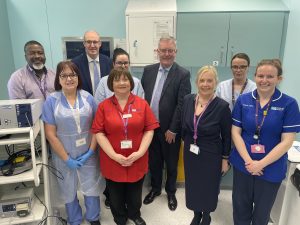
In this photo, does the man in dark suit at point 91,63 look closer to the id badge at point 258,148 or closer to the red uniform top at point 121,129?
the red uniform top at point 121,129

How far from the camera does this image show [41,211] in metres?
→ 1.90

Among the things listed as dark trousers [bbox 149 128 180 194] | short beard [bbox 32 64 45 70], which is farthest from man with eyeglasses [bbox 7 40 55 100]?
dark trousers [bbox 149 128 180 194]

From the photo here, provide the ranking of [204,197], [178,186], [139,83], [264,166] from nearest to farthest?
[264,166]
[204,197]
[139,83]
[178,186]

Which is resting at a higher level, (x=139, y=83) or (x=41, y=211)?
(x=139, y=83)

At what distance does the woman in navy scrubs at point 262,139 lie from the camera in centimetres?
157

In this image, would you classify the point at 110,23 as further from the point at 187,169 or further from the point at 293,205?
the point at 293,205

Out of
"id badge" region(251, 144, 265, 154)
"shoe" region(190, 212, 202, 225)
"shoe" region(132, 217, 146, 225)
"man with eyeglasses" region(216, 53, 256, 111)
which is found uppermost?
"man with eyeglasses" region(216, 53, 256, 111)

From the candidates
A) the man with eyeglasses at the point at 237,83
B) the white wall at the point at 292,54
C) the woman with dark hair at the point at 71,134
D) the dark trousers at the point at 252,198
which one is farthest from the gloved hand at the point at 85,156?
the white wall at the point at 292,54

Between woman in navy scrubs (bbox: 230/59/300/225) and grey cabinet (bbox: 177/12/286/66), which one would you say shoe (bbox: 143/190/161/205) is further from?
grey cabinet (bbox: 177/12/286/66)

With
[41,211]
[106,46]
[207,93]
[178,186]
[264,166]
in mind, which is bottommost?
[178,186]

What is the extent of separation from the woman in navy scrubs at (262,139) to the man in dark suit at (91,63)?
1.31 metres

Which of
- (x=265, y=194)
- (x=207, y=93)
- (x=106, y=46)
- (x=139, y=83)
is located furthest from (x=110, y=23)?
(x=265, y=194)

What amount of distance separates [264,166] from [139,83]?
1205 millimetres

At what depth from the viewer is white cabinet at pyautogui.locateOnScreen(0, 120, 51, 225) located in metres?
1.60
